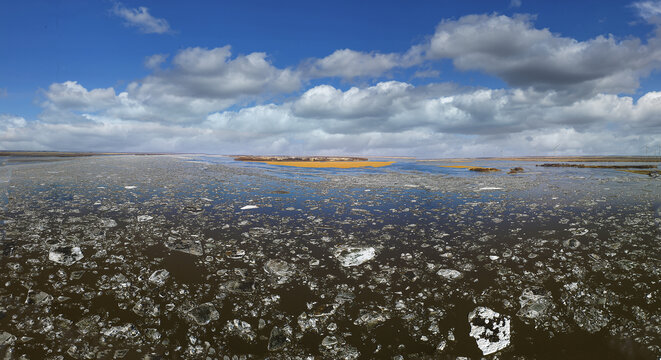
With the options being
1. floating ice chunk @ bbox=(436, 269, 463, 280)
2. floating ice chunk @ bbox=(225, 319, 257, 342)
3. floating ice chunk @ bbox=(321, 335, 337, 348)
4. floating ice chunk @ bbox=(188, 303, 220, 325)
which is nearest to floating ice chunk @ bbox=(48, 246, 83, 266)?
floating ice chunk @ bbox=(188, 303, 220, 325)

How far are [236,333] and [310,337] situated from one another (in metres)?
1.12

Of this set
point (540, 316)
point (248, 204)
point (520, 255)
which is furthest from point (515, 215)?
point (248, 204)

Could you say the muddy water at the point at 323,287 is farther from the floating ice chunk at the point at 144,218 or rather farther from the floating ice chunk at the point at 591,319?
the floating ice chunk at the point at 144,218

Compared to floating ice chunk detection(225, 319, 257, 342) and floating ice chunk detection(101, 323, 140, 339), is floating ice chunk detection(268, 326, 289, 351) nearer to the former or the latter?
floating ice chunk detection(225, 319, 257, 342)

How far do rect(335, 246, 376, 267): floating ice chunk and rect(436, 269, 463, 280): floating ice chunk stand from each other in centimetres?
164

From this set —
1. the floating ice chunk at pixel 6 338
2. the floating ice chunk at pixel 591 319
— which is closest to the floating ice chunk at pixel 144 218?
the floating ice chunk at pixel 6 338

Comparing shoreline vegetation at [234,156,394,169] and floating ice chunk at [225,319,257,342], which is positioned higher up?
shoreline vegetation at [234,156,394,169]

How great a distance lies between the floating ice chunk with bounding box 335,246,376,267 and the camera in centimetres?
679

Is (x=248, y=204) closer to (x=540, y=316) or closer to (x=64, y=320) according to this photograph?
(x=64, y=320)

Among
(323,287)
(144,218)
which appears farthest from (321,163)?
(323,287)

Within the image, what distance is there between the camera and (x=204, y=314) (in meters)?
4.65

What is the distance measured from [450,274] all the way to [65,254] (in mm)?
8865

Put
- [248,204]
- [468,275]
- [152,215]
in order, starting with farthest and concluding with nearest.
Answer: [248,204] → [152,215] → [468,275]

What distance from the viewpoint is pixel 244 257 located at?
697cm
